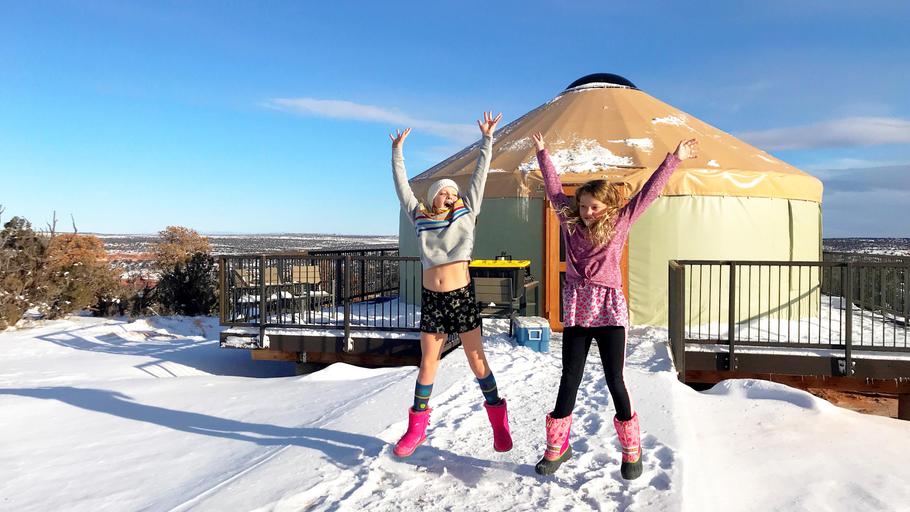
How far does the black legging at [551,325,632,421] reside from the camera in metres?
2.85

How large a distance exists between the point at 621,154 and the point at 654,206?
1042 millimetres

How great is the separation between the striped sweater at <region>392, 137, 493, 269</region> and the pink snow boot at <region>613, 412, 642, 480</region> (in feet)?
3.67

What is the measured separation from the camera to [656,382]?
194 inches

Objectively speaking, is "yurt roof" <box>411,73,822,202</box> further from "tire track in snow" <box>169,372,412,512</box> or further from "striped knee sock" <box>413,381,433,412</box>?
"striped knee sock" <box>413,381,433,412</box>

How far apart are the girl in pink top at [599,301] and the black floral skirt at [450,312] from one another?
504mm

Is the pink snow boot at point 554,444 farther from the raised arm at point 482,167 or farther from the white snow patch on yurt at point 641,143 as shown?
the white snow patch on yurt at point 641,143

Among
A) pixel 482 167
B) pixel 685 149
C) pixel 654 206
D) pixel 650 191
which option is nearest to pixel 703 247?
pixel 654 206

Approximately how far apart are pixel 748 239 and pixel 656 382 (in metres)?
5.55

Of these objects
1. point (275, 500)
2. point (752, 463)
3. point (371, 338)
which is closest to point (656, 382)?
point (752, 463)

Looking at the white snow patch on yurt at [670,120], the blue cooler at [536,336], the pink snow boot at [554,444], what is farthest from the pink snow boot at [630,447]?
the white snow patch on yurt at [670,120]

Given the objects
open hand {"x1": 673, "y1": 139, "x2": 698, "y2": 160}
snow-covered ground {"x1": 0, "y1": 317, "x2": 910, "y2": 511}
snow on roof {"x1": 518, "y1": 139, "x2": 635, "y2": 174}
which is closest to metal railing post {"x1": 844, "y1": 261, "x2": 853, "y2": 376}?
snow-covered ground {"x1": 0, "y1": 317, "x2": 910, "y2": 511}

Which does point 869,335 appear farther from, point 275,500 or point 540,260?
point 275,500

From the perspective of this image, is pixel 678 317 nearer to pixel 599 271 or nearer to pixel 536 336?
pixel 536 336

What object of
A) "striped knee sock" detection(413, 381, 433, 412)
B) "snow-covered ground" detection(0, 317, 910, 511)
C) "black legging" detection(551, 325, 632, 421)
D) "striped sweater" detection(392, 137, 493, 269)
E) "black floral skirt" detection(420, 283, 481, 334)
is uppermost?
"striped sweater" detection(392, 137, 493, 269)
